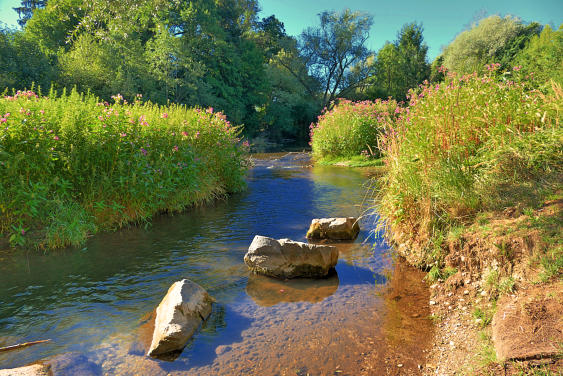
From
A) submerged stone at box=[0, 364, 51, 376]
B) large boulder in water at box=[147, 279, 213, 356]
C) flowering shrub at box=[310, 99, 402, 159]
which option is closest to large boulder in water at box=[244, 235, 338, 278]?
large boulder in water at box=[147, 279, 213, 356]

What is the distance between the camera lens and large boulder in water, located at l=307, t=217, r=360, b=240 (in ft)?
23.2

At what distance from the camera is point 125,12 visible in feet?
30.8

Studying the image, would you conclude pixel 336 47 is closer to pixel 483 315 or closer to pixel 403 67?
pixel 403 67

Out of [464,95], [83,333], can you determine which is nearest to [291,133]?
[464,95]

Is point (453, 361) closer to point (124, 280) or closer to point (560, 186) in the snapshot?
point (560, 186)

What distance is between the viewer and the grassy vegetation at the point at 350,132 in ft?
67.2

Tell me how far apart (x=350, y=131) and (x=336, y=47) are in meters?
27.8

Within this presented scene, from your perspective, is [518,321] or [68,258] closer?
[518,321]

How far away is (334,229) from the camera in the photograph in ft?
23.3

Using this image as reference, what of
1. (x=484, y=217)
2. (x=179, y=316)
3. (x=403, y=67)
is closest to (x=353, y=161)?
(x=484, y=217)

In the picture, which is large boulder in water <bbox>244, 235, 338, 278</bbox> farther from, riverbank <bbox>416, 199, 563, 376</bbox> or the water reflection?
riverbank <bbox>416, 199, 563, 376</bbox>

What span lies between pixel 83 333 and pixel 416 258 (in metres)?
4.47

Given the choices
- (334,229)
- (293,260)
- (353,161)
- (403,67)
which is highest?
(403,67)

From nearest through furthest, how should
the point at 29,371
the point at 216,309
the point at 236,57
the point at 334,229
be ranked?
the point at 29,371 < the point at 216,309 < the point at 334,229 < the point at 236,57
